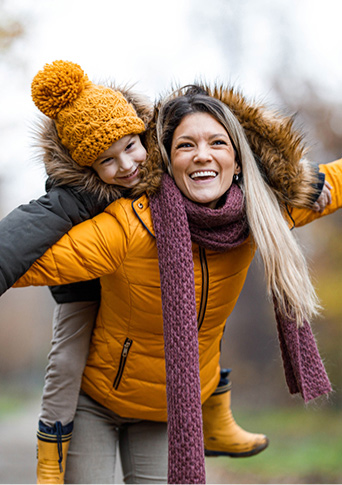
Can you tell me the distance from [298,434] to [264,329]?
866 millimetres

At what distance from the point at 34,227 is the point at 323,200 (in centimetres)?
91

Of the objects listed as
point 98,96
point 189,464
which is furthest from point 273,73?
point 189,464

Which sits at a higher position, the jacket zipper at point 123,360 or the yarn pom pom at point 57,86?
the yarn pom pom at point 57,86

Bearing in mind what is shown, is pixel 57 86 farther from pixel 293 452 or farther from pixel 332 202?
pixel 293 452

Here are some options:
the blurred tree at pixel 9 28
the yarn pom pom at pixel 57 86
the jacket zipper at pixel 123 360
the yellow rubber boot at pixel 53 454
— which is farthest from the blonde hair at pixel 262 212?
the blurred tree at pixel 9 28

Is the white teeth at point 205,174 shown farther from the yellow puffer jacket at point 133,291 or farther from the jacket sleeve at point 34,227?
the jacket sleeve at point 34,227

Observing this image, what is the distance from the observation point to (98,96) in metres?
1.55

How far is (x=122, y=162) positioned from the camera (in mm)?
1570

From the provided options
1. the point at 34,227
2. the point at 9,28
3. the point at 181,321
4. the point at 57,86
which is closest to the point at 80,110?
the point at 57,86

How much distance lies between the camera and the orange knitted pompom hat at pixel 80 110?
1.52 meters

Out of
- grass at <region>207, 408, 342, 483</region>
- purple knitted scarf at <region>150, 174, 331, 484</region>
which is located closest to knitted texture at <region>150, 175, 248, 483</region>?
purple knitted scarf at <region>150, 174, 331, 484</region>

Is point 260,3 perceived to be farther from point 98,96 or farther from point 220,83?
point 98,96

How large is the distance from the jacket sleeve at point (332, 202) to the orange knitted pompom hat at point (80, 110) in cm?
60

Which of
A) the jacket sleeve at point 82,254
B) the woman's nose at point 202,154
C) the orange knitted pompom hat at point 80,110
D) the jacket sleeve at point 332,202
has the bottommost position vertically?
the jacket sleeve at point 82,254
